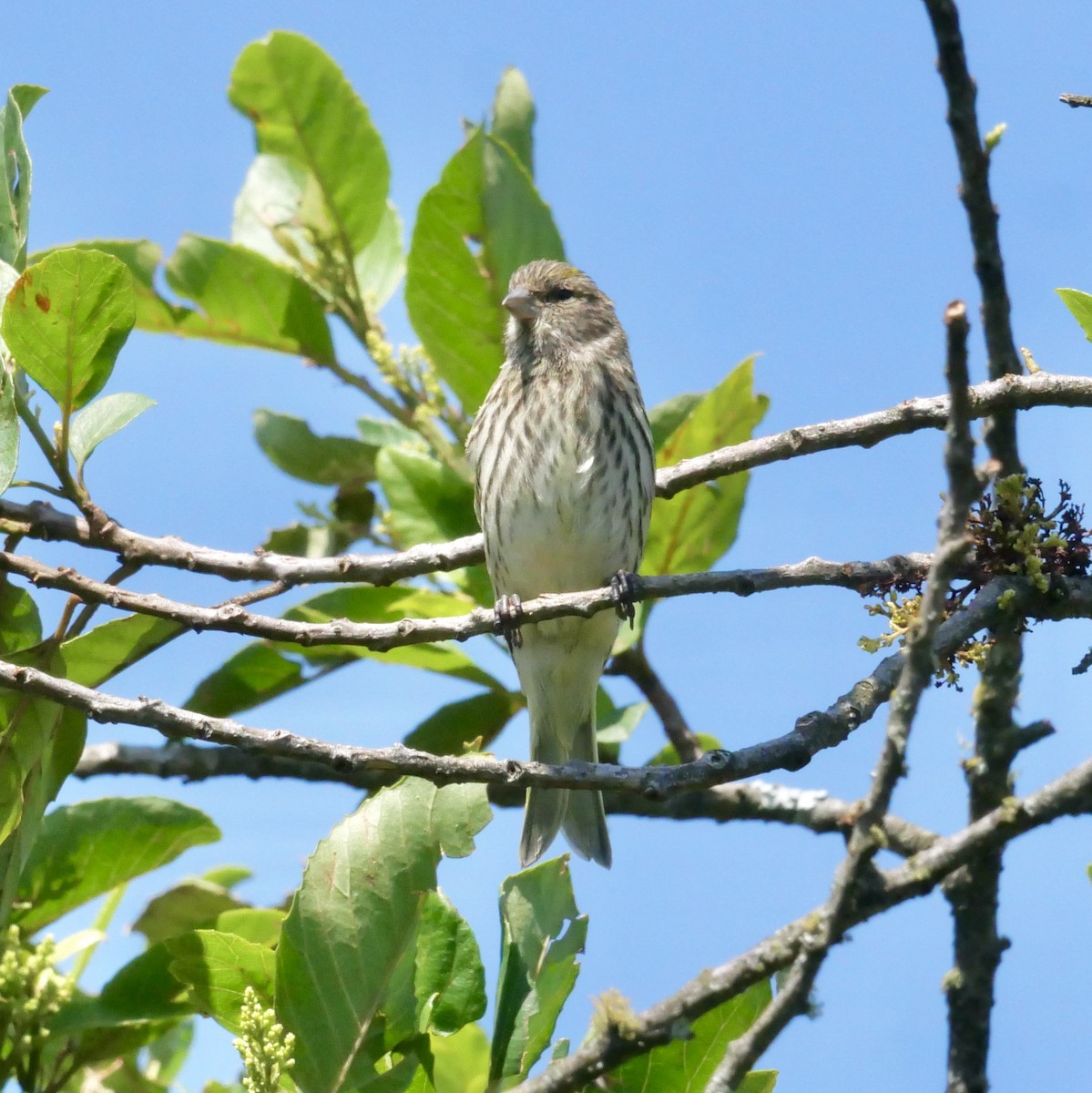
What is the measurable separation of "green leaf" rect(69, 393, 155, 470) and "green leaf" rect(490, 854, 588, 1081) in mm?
1489

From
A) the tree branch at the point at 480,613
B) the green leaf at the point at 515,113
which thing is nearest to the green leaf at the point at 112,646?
the tree branch at the point at 480,613

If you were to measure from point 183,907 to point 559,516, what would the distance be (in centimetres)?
191

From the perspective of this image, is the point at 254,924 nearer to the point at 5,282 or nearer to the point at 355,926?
the point at 355,926

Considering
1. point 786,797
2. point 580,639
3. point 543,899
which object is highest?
point 580,639

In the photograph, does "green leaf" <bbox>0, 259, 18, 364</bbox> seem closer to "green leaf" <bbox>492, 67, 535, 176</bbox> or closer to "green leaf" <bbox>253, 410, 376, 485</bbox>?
"green leaf" <bbox>253, 410, 376, 485</bbox>

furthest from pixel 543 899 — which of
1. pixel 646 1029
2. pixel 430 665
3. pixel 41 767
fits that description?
pixel 430 665

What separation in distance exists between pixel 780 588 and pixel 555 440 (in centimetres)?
214

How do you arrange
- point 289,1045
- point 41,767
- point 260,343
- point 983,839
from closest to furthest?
point 983,839 < point 289,1045 < point 41,767 < point 260,343

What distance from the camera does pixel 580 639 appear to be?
541 centimetres

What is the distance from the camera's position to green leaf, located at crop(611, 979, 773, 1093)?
2.92 m

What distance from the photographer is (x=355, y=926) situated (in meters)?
3.01

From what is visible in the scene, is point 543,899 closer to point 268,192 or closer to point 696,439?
point 696,439

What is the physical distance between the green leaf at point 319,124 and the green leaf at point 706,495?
1392mm

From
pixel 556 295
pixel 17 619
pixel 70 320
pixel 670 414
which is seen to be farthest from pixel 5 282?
pixel 556 295
